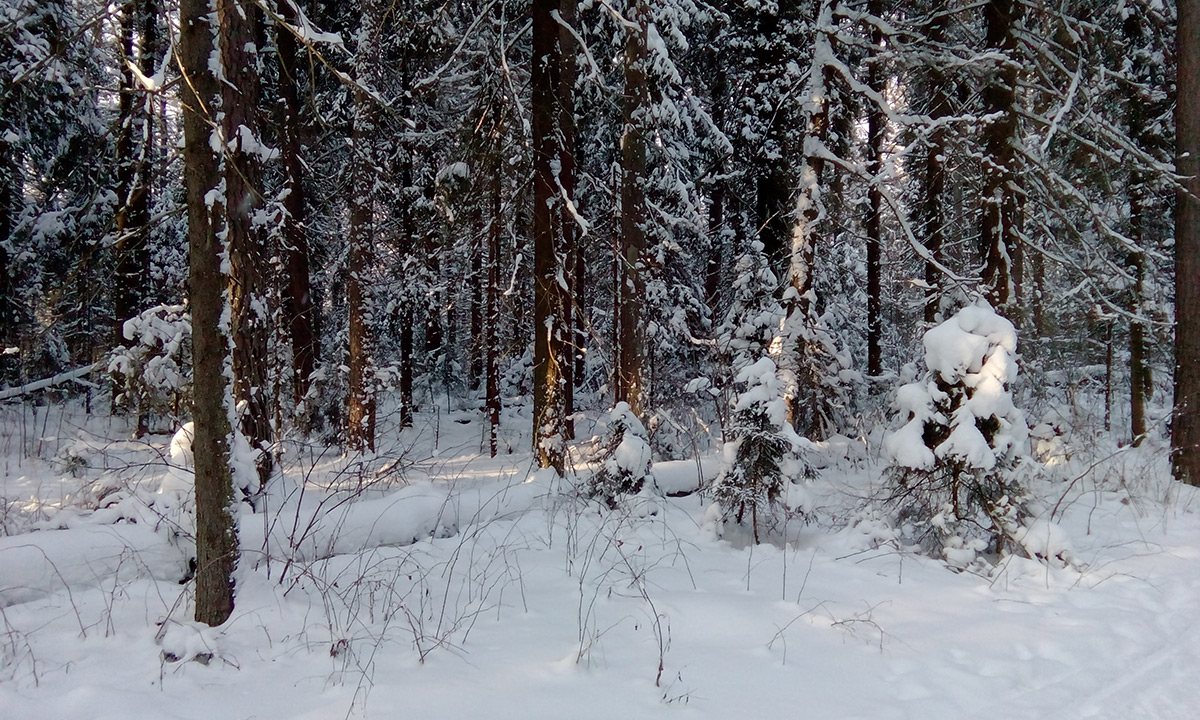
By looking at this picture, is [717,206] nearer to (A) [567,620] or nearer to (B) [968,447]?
(B) [968,447]

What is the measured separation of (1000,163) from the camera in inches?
328

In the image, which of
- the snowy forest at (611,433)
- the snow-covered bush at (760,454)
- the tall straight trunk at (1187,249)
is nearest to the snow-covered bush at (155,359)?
the snowy forest at (611,433)

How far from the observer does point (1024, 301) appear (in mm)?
8797

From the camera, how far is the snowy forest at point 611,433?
3590 mm

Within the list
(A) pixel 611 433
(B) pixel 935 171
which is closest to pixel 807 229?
(A) pixel 611 433

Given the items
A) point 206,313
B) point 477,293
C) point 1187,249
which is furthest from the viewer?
point 477,293

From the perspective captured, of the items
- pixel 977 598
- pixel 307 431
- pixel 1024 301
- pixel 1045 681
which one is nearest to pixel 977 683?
pixel 1045 681

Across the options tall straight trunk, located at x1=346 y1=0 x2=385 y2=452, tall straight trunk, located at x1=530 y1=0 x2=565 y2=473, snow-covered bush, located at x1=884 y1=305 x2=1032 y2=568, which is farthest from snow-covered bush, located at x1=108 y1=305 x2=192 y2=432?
snow-covered bush, located at x1=884 y1=305 x2=1032 y2=568

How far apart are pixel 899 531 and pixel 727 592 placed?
2198 millimetres

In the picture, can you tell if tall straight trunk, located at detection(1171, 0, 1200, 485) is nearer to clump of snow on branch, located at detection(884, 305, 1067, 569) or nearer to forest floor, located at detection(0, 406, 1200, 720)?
forest floor, located at detection(0, 406, 1200, 720)

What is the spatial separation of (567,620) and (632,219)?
545 centimetres

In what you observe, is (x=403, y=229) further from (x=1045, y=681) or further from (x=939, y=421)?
(x=1045, y=681)

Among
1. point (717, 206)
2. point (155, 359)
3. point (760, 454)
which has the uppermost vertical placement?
point (717, 206)

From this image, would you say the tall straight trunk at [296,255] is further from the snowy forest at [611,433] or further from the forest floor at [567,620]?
the forest floor at [567,620]
